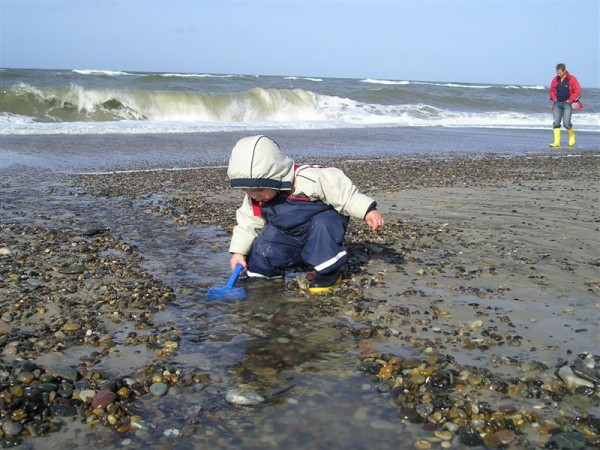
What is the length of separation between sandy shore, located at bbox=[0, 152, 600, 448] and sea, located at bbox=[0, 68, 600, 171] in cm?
505

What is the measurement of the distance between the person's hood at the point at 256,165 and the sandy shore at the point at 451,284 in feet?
2.55

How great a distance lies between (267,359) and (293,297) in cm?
99

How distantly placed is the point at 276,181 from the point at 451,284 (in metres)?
1.41

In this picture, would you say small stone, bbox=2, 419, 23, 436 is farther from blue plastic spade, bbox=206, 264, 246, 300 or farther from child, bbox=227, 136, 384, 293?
child, bbox=227, 136, 384, 293

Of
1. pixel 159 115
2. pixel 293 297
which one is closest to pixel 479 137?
pixel 159 115

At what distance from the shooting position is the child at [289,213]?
152 inches

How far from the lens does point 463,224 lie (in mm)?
6062

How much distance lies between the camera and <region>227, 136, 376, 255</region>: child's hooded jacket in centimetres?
383

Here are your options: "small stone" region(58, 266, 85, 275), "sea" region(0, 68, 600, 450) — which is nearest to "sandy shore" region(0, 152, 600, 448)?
"small stone" region(58, 266, 85, 275)

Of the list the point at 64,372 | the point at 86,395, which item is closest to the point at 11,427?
the point at 86,395

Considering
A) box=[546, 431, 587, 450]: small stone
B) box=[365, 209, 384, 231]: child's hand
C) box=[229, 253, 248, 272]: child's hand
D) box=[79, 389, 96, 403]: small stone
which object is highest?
box=[365, 209, 384, 231]: child's hand

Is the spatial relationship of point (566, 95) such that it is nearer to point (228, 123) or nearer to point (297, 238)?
point (228, 123)

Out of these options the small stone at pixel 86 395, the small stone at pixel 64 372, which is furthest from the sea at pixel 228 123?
Answer: the small stone at pixel 86 395

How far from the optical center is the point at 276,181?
392 centimetres
